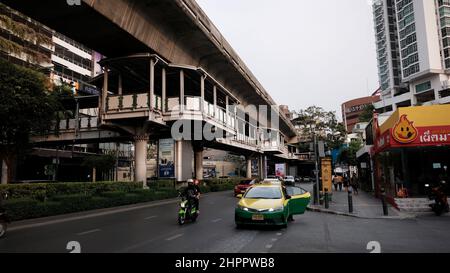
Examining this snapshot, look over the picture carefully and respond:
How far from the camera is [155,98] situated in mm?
26812

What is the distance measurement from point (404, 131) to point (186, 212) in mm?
12167

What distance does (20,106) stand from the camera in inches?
826

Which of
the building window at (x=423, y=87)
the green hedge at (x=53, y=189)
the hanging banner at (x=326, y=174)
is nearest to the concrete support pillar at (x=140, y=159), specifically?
the green hedge at (x=53, y=189)

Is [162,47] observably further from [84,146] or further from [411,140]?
[84,146]

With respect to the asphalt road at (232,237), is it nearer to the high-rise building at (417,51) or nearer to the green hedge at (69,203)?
the green hedge at (69,203)

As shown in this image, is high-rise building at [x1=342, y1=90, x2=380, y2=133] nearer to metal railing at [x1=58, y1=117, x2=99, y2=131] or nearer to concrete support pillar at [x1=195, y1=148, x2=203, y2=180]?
concrete support pillar at [x1=195, y1=148, x2=203, y2=180]

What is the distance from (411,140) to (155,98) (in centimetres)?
1766

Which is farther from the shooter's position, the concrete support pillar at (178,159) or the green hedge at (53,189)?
the concrete support pillar at (178,159)

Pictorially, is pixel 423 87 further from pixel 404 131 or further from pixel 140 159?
pixel 140 159

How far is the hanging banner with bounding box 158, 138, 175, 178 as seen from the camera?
3183 cm

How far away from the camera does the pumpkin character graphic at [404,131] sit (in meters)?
17.8

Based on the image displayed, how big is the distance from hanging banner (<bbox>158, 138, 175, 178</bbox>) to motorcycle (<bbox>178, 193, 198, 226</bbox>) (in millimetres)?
18382

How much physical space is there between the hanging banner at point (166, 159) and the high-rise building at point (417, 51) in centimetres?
6326
